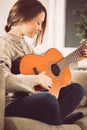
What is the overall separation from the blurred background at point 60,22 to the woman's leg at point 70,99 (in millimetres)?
2052

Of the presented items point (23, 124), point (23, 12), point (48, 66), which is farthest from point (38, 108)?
point (23, 12)


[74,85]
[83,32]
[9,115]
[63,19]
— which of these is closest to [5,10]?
[63,19]

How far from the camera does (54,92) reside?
1750 mm

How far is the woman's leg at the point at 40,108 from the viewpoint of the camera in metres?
1.36

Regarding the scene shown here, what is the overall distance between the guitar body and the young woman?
1.9 inches

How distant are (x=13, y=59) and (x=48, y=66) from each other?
0.25 metres

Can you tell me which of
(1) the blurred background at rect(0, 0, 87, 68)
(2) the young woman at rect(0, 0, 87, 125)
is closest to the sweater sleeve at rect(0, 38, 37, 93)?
(2) the young woman at rect(0, 0, 87, 125)

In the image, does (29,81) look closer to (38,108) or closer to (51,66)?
(38,108)

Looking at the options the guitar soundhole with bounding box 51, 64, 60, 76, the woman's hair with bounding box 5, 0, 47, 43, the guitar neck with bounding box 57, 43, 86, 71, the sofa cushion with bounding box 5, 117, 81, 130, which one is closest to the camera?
the sofa cushion with bounding box 5, 117, 81, 130

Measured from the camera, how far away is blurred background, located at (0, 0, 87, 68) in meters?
3.77

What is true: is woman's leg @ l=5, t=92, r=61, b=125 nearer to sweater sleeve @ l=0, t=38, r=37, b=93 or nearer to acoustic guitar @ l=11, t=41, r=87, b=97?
sweater sleeve @ l=0, t=38, r=37, b=93

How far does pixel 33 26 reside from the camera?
173 cm

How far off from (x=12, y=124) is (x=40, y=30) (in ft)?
2.45

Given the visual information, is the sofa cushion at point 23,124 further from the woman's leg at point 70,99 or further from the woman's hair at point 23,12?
the woman's hair at point 23,12
